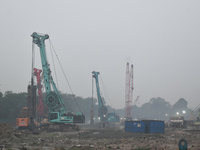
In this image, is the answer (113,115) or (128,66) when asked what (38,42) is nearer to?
(113,115)

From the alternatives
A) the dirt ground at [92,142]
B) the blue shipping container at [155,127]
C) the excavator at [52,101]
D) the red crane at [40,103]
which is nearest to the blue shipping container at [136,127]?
the blue shipping container at [155,127]

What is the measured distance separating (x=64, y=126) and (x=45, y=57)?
42.1 ft

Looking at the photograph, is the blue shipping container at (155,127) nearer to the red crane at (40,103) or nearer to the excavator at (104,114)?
the red crane at (40,103)

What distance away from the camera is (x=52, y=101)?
46062 millimetres

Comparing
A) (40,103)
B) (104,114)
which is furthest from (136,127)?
(104,114)

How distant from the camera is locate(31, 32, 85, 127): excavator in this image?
4625 cm

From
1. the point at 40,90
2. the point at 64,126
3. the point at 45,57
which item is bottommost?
the point at 64,126

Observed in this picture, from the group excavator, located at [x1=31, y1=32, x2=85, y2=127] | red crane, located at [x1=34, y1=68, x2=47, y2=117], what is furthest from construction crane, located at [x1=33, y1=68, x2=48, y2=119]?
excavator, located at [x1=31, y1=32, x2=85, y2=127]

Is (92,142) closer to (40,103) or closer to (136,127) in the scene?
(136,127)

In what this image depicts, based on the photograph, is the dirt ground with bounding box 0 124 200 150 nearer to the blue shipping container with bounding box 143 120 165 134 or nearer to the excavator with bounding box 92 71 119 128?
the blue shipping container with bounding box 143 120 165 134

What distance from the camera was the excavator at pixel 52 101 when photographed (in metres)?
46.2

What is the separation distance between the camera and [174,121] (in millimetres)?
53781

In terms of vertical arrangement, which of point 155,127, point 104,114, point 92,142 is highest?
point 104,114

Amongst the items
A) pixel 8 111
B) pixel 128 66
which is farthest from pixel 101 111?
pixel 128 66
